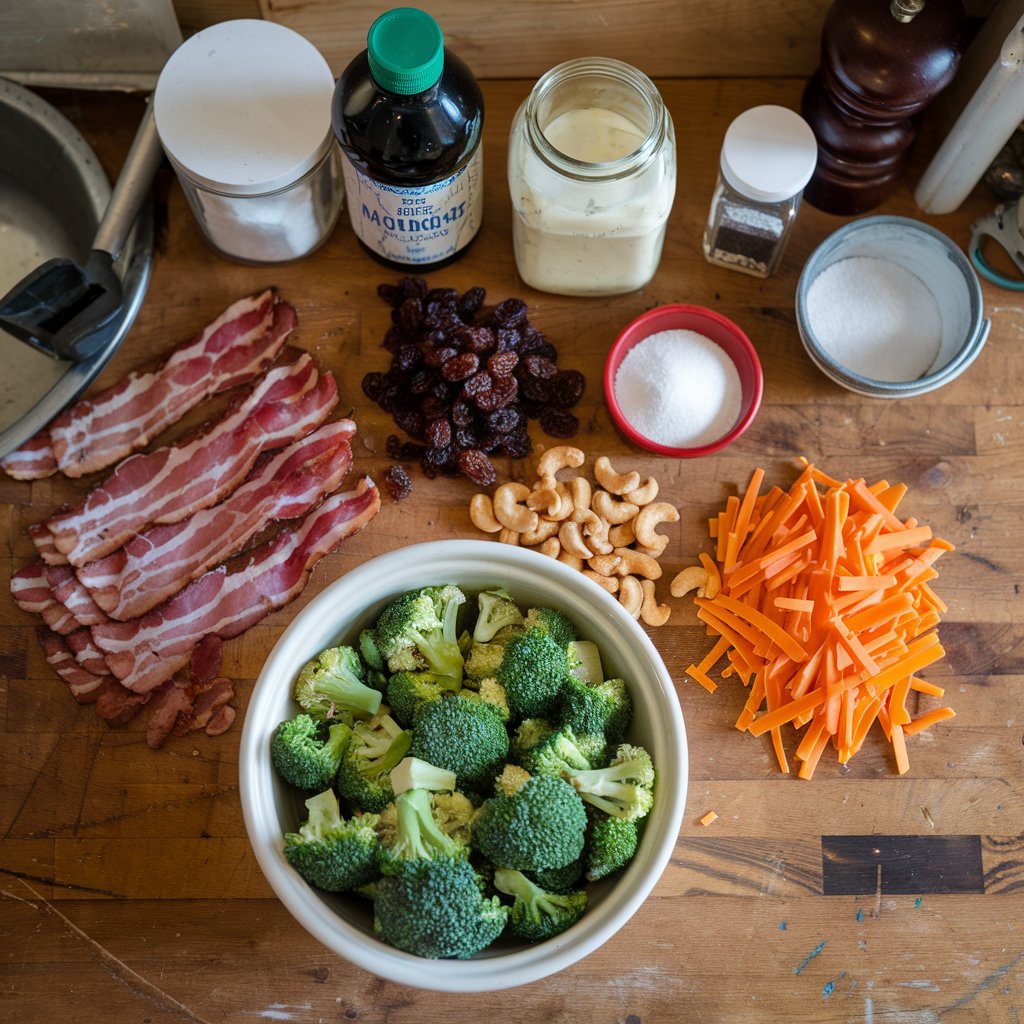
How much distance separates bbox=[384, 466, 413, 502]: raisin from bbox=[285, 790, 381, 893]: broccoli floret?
0.44 meters

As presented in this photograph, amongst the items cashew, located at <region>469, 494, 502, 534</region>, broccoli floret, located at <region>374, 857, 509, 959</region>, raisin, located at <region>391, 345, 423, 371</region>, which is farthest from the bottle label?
broccoli floret, located at <region>374, 857, 509, 959</region>

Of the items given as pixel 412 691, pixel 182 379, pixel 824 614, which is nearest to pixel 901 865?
pixel 824 614

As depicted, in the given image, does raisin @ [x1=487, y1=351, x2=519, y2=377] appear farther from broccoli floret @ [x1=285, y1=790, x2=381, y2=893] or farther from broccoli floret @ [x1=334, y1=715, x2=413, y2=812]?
broccoli floret @ [x1=285, y1=790, x2=381, y2=893]

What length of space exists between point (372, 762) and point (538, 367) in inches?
21.3

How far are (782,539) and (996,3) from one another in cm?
77

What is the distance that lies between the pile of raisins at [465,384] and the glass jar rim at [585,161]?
23 centimetres

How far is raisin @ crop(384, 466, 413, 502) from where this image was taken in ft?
4.46

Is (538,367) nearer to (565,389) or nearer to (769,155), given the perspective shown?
(565,389)

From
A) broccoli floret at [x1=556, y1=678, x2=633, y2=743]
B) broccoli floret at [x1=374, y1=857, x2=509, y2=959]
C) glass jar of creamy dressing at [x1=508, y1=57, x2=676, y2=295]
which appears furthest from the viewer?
glass jar of creamy dressing at [x1=508, y1=57, x2=676, y2=295]

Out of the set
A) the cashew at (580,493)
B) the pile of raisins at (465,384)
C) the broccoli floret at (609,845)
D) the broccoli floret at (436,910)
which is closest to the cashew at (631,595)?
the cashew at (580,493)

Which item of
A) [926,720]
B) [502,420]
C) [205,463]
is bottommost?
[926,720]

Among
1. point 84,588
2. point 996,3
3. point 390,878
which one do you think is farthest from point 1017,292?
point 84,588

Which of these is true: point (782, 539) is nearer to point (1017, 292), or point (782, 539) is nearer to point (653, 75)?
point (1017, 292)

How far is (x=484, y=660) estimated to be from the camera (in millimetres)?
1170
